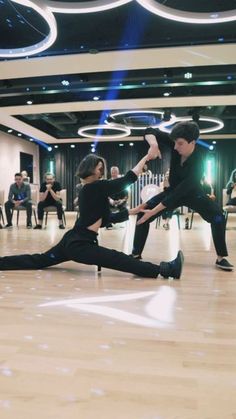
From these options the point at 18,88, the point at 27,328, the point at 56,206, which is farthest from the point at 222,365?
the point at 18,88

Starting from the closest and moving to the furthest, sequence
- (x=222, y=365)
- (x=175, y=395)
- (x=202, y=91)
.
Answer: (x=175, y=395) < (x=222, y=365) < (x=202, y=91)

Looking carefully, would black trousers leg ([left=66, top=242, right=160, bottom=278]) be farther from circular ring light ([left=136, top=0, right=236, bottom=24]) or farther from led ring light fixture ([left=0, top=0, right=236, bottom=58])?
circular ring light ([left=136, top=0, right=236, bottom=24])

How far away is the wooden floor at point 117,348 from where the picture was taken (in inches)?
40.1

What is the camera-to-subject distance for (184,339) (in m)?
1.47

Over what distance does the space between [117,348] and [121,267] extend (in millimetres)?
1084

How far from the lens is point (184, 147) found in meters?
2.81

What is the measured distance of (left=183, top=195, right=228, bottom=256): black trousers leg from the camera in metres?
2.89

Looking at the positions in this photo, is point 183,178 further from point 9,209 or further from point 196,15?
point 9,209

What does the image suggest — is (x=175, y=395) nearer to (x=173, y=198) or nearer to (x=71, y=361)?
(x=71, y=361)

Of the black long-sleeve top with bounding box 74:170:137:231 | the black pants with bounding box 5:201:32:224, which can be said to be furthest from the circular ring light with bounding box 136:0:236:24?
the black pants with bounding box 5:201:32:224

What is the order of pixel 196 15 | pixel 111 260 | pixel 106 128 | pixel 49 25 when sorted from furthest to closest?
1. pixel 106 128
2. pixel 49 25
3. pixel 196 15
4. pixel 111 260

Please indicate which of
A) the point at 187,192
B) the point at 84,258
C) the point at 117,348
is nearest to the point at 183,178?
the point at 187,192

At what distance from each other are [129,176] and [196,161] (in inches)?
25.6

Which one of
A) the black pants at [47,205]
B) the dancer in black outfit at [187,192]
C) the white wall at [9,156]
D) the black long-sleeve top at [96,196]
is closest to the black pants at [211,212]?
the dancer in black outfit at [187,192]
